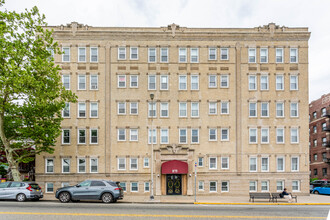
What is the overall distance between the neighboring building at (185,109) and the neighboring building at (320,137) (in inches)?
1081

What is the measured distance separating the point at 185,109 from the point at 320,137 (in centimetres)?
3805

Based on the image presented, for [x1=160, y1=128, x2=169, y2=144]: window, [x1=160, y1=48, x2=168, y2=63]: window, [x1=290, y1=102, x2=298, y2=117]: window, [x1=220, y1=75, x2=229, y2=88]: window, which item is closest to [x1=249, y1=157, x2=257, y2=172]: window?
[x1=290, y1=102, x2=298, y2=117]: window

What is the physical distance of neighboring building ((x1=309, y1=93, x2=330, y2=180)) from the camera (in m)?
56.8

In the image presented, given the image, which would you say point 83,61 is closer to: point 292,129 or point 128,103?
point 128,103

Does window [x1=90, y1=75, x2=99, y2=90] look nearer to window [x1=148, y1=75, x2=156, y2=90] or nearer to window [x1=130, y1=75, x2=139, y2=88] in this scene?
window [x1=130, y1=75, x2=139, y2=88]

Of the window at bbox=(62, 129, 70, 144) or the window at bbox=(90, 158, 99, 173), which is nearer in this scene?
the window at bbox=(90, 158, 99, 173)

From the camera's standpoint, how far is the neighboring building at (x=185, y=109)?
3275 cm

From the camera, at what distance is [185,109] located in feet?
110

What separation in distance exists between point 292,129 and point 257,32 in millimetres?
11069

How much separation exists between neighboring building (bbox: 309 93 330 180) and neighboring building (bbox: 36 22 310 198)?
27449mm

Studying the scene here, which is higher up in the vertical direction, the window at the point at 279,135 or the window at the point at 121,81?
the window at the point at 121,81

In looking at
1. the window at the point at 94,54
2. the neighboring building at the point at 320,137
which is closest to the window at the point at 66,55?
the window at the point at 94,54

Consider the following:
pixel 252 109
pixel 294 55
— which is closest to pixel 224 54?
pixel 252 109

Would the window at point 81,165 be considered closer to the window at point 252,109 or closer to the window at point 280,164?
the window at point 252,109
